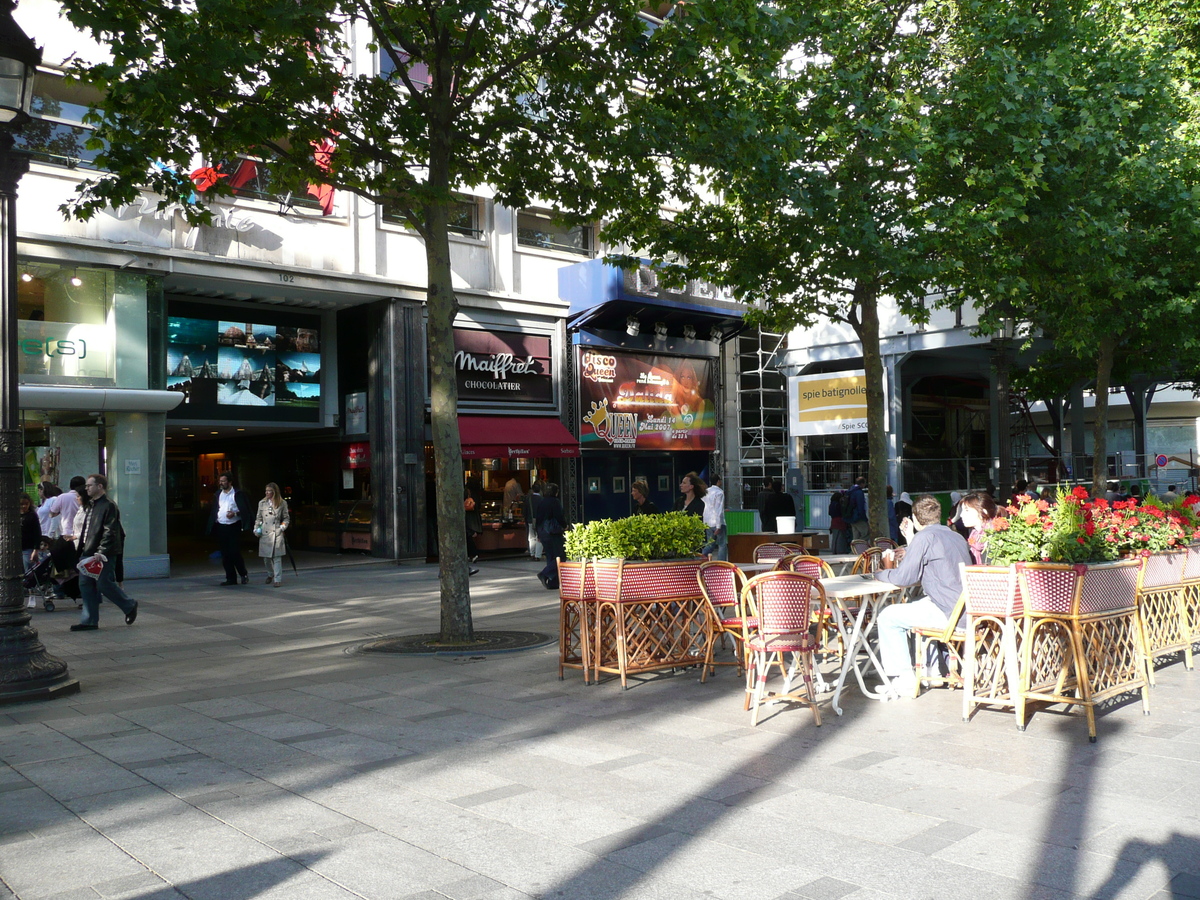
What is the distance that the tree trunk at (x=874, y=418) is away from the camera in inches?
604

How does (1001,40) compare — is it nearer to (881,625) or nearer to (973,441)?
(881,625)

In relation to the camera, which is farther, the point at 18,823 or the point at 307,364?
the point at 307,364

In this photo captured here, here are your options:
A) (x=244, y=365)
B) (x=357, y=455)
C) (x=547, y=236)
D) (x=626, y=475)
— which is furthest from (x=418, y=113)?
(x=626, y=475)

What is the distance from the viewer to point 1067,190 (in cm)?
1546

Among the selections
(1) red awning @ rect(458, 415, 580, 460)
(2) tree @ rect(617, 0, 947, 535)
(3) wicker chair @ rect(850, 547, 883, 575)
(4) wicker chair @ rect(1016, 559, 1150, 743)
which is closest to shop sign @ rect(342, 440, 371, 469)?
(1) red awning @ rect(458, 415, 580, 460)

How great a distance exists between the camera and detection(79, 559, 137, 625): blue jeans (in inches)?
438

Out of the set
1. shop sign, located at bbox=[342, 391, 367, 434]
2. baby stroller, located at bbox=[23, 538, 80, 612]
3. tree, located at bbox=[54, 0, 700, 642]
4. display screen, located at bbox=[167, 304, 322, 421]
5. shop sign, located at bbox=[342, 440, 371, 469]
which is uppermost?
tree, located at bbox=[54, 0, 700, 642]

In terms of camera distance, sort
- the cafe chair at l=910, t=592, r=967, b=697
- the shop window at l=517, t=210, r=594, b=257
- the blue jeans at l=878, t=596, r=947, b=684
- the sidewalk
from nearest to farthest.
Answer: the sidewalk
the cafe chair at l=910, t=592, r=967, b=697
the blue jeans at l=878, t=596, r=947, b=684
the shop window at l=517, t=210, r=594, b=257

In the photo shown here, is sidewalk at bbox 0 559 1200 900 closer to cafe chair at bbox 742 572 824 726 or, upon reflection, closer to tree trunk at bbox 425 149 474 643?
cafe chair at bbox 742 572 824 726

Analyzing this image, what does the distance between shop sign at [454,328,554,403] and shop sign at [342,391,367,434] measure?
2030 mm

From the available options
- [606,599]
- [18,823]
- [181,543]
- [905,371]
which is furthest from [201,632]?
[905,371]

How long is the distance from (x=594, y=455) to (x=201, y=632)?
13822 mm

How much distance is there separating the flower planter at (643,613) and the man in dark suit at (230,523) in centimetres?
921

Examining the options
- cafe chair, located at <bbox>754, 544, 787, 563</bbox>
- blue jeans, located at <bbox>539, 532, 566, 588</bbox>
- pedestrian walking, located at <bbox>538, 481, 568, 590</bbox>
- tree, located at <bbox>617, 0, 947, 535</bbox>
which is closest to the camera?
cafe chair, located at <bbox>754, 544, 787, 563</bbox>
